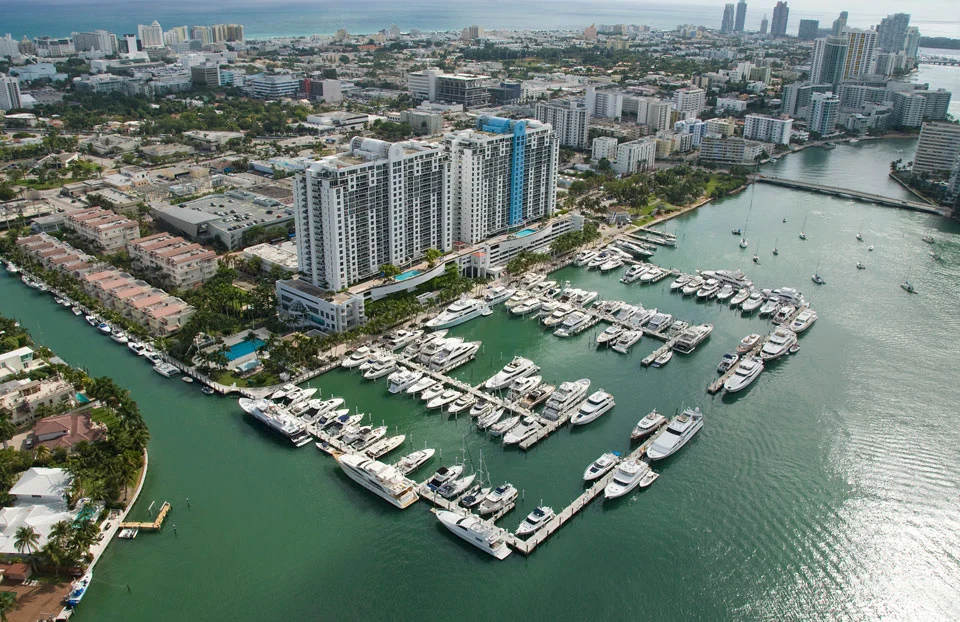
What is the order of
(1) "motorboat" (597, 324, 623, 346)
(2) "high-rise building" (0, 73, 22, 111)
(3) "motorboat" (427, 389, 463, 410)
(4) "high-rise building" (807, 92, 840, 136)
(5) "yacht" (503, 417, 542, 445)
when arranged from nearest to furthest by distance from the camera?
1. (5) "yacht" (503, 417, 542, 445)
2. (3) "motorboat" (427, 389, 463, 410)
3. (1) "motorboat" (597, 324, 623, 346)
4. (4) "high-rise building" (807, 92, 840, 136)
5. (2) "high-rise building" (0, 73, 22, 111)

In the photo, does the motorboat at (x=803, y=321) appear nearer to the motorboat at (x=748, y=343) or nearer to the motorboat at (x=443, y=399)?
the motorboat at (x=748, y=343)

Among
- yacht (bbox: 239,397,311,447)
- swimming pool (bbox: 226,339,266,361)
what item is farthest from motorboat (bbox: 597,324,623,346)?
swimming pool (bbox: 226,339,266,361)

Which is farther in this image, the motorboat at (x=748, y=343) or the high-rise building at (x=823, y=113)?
the high-rise building at (x=823, y=113)

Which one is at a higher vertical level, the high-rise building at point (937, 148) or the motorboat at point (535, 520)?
the high-rise building at point (937, 148)

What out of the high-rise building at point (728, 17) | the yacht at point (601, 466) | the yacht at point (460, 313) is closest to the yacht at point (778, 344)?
the yacht at point (601, 466)

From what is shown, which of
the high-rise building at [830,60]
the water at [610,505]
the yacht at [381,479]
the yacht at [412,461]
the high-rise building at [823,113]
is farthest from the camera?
the high-rise building at [830,60]

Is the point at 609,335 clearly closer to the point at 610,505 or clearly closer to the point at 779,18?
the point at 610,505

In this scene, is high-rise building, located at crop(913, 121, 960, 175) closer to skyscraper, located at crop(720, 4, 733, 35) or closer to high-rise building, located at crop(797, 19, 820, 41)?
high-rise building, located at crop(797, 19, 820, 41)
